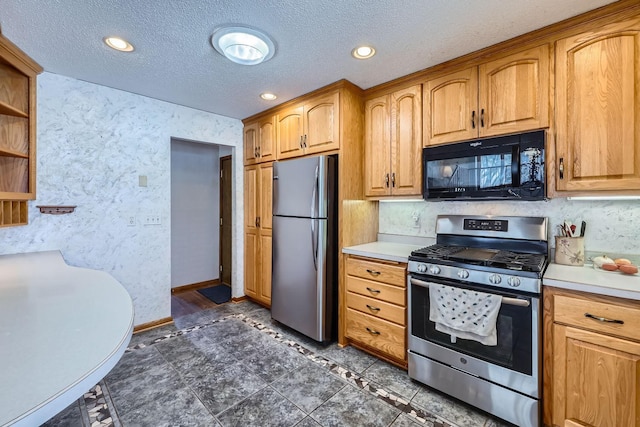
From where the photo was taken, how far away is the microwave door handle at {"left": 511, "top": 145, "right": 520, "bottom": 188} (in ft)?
6.15

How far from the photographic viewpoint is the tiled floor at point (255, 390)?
1.71 m

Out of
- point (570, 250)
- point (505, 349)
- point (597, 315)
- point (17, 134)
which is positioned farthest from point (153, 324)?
point (570, 250)

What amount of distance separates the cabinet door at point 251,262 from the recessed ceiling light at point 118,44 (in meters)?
2.16

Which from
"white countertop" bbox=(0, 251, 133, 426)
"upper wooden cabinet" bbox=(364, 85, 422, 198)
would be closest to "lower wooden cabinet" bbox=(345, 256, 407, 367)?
"upper wooden cabinet" bbox=(364, 85, 422, 198)

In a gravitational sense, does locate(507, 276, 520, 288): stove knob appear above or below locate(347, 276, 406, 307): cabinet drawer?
above

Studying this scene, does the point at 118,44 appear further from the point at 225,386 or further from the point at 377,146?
the point at 225,386

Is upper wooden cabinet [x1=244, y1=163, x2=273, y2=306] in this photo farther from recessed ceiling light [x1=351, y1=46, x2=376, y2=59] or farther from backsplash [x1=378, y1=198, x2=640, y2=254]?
backsplash [x1=378, y1=198, x2=640, y2=254]

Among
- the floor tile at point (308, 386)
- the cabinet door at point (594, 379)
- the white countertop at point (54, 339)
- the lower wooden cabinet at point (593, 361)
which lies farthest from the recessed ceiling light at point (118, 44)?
the cabinet door at point (594, 379)

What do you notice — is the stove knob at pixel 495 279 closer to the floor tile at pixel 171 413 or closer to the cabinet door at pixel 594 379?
the cabinet door at pixel 594 379

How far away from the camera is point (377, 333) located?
2.31 meters

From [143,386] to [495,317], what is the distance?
2.44m

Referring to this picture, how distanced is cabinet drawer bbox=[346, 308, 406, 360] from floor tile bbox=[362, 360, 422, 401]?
0.12m

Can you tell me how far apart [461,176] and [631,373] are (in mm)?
1383

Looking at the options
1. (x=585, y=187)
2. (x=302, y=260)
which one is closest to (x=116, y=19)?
(x=302, y=260)
